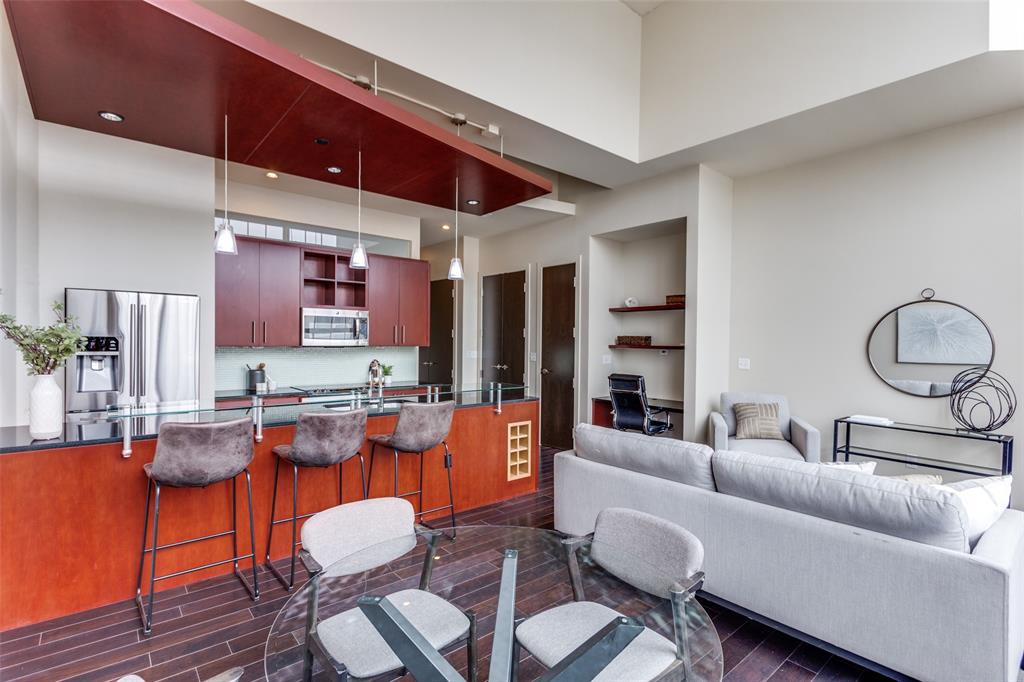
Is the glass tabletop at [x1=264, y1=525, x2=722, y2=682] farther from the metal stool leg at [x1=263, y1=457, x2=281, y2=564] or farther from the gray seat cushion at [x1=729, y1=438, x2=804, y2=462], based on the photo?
the gray seat cushion at [x1=729, y1=438, x2=804, y2=462]

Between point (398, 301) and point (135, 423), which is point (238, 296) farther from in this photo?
point (135, 423)

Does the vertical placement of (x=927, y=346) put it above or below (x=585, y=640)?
above

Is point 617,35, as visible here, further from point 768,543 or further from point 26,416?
point 26,416

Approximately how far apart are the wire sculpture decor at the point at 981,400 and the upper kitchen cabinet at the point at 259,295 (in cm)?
595

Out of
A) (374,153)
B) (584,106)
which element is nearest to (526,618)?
(374,153)

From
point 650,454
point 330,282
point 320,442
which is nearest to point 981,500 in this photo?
point 650,454

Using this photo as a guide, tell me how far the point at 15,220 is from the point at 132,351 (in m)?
1.12

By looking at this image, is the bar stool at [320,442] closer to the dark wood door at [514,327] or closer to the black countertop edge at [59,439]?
the black countertop edge at [59,439]

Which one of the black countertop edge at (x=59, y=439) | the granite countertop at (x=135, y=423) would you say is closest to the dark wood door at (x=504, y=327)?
the granite countertop at (x=135, y=423)

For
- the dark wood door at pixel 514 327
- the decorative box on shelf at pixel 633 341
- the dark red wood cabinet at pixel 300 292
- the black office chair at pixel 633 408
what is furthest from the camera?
the dark wood door at pixel 514 327

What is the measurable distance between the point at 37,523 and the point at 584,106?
14.9 ft

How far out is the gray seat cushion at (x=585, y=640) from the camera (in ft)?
4.49

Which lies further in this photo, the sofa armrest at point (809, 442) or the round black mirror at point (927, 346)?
the sofa armrest at point (809, 442)

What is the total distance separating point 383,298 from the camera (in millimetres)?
5879
